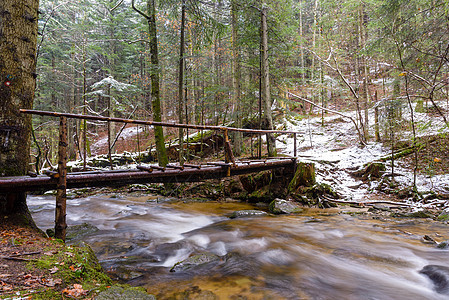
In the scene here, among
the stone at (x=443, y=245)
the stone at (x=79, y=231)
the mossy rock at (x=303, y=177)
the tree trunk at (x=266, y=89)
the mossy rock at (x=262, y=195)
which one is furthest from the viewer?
the tree trunk at (x=266, y=89)

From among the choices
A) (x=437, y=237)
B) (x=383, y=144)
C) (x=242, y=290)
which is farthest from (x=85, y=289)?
(x=383, y=144)

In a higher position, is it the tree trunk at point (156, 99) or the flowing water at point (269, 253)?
the tree trunk at point (156, 99)

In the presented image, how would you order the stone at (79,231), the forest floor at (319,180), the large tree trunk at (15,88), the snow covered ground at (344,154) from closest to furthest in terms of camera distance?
1. the forest floor at (319,180)
2. the large tree trunk at (15,88)
3. the stone at (79,231)
4. the snow covered ground at (344,154)

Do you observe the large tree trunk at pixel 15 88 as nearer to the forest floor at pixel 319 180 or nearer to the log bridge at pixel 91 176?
the log bridge at pixel 91 176

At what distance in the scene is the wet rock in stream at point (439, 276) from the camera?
10.7 ft

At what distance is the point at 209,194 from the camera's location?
9695 mm

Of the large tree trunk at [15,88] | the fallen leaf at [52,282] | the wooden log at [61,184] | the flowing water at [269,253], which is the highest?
the large tree trunk at [15,88]

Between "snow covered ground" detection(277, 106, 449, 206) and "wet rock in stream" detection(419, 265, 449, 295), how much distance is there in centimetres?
424

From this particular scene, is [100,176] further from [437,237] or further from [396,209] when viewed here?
[396,209]

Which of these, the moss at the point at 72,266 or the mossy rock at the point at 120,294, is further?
the moss at the point at 72,266

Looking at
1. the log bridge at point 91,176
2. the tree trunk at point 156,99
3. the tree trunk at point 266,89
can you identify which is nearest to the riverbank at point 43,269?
the log bridge at point 91,176

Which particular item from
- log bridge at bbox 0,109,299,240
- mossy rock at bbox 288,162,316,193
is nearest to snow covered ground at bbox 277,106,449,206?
mossy rock at bbox 288,162,316,193

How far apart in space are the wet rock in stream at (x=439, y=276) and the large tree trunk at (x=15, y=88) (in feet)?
20.1

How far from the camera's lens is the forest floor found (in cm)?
203
